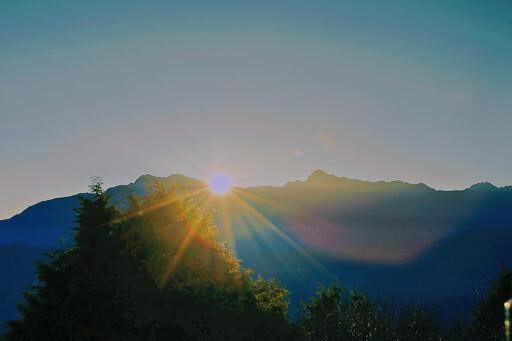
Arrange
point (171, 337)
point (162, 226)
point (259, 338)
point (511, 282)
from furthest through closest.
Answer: point (511, 282), point (162, 226), point (259, 338), point (171, 337)

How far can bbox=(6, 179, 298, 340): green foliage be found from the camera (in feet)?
56.5

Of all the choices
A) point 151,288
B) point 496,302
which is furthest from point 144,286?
point 496,302

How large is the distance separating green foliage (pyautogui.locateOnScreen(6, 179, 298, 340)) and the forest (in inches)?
1.9

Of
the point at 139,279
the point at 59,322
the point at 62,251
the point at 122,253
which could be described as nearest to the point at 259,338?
the point at 139,279

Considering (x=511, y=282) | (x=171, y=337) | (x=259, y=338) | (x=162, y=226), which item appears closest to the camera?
(x=171, y=337)

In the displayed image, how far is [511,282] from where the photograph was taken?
93.0 ft

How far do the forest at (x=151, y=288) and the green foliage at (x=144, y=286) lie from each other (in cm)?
5

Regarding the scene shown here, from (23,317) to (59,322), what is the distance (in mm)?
2417

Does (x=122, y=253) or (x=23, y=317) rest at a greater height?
(x=122, y=253)

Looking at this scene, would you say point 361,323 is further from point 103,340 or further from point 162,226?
point 103,340

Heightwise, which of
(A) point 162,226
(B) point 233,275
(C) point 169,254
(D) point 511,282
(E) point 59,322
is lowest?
(D) point 511,282

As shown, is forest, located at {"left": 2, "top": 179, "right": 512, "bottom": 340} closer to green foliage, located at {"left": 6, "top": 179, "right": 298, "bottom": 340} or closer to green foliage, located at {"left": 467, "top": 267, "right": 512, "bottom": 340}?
green foliage, located at {"left": 6, "top": 179, "right": 298, "bottom": 340}

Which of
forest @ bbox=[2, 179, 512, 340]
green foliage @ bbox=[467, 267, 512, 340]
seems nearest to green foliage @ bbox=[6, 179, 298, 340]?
forest @ bbox=[2, 179, 512, 340]

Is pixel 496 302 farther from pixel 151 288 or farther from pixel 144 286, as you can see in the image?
pixel 144 286
